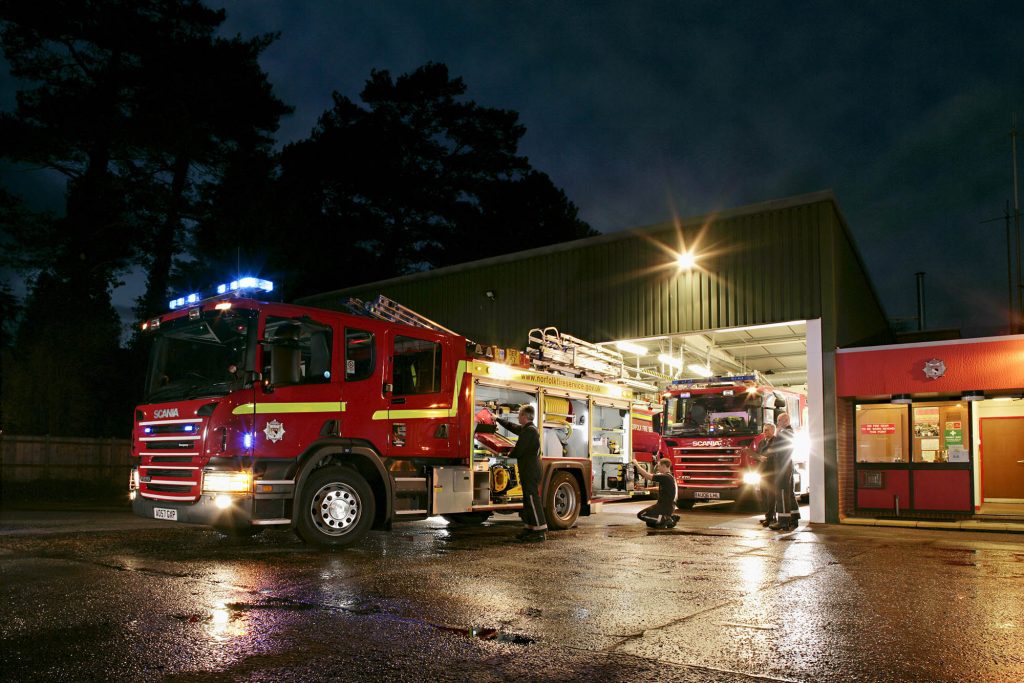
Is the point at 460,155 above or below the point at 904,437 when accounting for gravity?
above

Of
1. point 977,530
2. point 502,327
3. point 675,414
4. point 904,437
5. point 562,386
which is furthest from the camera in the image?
point 502,327

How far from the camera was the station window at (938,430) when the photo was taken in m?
15.8

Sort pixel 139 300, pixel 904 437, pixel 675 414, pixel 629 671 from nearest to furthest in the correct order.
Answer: pixel 629 671
pixel 904 437
pixel 675 414
pixel 139 300

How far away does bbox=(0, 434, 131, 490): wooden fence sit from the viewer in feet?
70.5

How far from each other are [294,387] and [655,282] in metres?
12.1

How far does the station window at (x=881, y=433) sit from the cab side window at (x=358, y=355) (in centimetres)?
1119

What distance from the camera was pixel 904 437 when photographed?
1603 cm

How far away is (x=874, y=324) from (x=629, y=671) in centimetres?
2493

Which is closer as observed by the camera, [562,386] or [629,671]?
[629,671]

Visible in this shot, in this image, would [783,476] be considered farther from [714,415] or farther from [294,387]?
[294,387]

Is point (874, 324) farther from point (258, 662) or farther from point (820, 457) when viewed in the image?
point (258, 662)

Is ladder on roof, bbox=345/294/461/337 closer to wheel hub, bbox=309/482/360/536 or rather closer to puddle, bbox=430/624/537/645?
wheel hub, bbox=309/482/360/536

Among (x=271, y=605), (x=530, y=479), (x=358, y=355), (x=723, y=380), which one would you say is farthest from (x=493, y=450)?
(x=723, y=380)

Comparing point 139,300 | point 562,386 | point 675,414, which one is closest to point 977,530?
point 675,414
